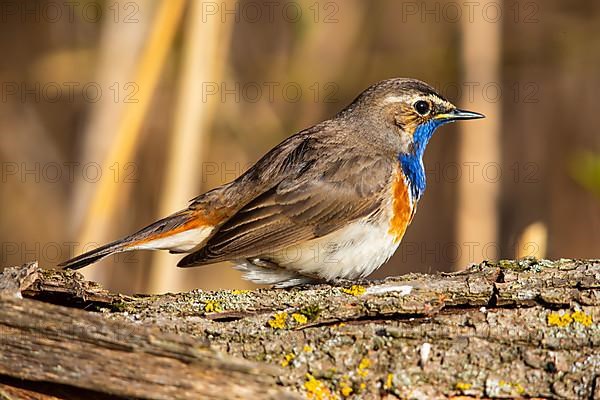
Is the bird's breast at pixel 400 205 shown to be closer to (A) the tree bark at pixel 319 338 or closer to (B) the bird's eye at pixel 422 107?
(B) the bird's eye at pixel 422 107

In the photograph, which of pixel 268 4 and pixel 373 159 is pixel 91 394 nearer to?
pixel 373 159

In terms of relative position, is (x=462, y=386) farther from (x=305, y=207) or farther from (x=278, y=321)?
(x=305, y=207)

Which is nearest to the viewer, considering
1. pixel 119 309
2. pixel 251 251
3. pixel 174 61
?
pixel 119 309

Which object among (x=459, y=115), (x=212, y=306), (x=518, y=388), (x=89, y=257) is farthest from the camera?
(x=459, y=115)

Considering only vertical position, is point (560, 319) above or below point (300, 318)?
above

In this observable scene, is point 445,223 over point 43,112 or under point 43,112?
under

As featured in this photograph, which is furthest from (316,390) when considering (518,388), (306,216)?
(306,216)

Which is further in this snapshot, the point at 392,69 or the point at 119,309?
the point at 392,69

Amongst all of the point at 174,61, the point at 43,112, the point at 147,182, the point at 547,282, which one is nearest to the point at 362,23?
the point at 174,61

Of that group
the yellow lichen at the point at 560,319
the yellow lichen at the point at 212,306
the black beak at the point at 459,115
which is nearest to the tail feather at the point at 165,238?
the yellow lichen at the point at 212,306
